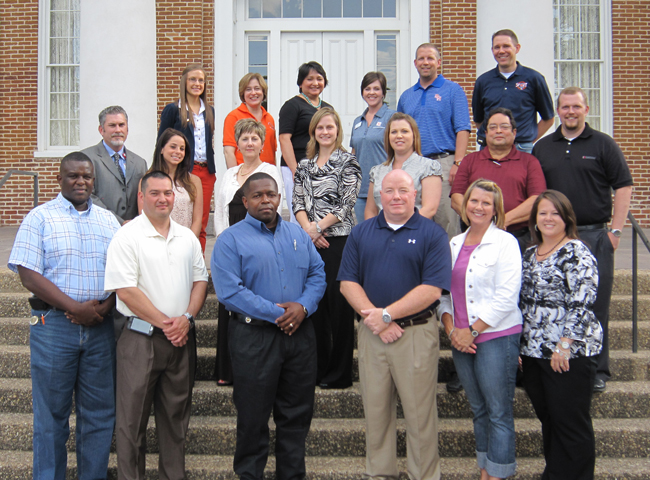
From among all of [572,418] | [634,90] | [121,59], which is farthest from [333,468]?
[634,90]

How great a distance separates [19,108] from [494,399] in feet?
32.5

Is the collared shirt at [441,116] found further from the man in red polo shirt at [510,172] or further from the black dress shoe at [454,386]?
the black dress shoe at [454,386]

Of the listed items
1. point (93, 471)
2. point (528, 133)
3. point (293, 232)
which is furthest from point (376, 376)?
point (528, 133)

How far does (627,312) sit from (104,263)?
14.4 feet

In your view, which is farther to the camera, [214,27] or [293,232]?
[214,27]

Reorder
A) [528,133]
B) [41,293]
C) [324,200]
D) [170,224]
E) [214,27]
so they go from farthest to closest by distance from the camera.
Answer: [214,27] → [528,133] → [324,200] → [170,224] → [41,293]

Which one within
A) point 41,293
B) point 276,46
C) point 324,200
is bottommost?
point 41,293

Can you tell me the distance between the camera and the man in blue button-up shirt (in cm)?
322

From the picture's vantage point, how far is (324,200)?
4.10 meters

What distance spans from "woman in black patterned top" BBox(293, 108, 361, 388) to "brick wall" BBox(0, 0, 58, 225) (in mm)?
7392

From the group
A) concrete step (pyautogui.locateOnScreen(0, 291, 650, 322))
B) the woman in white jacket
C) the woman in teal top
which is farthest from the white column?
the woman in teal top

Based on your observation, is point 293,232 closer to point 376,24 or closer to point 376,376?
point 376,376

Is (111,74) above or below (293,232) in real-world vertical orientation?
above

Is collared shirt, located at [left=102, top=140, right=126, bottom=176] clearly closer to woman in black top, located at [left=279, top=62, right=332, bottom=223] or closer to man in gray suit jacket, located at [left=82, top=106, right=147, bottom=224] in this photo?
man in gray suit jacket, located at [left=82, top=106, right=147, bottom=224]
